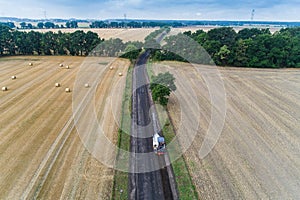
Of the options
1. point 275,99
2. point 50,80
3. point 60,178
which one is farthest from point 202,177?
point 50,80

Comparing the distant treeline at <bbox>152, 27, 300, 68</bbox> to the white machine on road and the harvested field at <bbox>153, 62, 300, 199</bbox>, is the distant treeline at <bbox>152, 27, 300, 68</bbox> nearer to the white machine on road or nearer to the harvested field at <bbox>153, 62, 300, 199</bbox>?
the harvested field at <bbox>153, 62, 300, 199</bbox>

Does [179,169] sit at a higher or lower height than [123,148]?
lower

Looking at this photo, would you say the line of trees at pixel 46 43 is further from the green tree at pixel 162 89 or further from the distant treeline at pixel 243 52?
Result: the green tree at pixel 162 89

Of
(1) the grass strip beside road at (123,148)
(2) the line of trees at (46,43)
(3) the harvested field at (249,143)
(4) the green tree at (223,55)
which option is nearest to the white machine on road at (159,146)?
(3) the harvested field at (249,143)

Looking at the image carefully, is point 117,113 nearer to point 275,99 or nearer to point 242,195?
point 242,195

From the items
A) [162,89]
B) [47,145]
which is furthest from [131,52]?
[47,145]

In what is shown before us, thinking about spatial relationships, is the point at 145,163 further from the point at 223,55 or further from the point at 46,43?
the point at 46,43

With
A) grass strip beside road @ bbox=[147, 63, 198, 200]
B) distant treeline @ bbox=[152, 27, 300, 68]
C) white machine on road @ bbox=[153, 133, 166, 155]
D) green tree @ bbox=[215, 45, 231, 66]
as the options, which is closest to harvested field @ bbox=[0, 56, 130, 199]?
white machine on road @ bbox=[153, 133, 166, 155]
